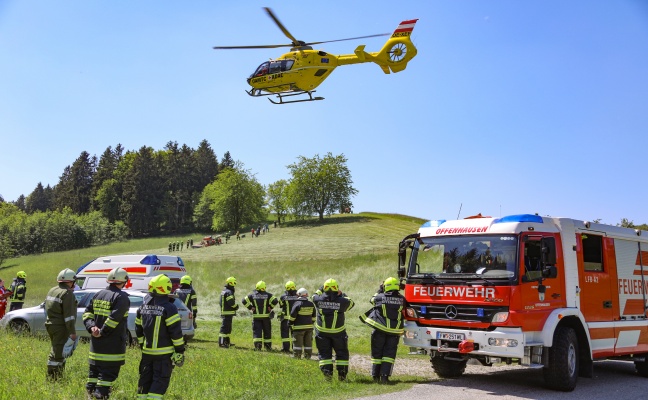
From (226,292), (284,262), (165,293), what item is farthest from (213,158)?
(165,293)

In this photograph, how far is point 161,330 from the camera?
21.5 ft

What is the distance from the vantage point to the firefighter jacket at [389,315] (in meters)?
9.58

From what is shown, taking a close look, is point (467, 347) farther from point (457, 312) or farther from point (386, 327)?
point (386, 327)

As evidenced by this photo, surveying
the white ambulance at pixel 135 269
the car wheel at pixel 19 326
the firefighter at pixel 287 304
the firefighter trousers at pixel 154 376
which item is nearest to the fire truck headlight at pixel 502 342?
the firefighter trousers at pixel 154 376

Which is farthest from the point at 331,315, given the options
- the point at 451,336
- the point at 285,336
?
the point at 285,336

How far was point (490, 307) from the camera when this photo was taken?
878 centimetres

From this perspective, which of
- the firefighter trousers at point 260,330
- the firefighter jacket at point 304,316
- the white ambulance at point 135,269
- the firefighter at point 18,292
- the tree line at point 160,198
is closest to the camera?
the firefighter jacket at point 304,316

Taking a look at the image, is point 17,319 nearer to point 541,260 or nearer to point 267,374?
point 267,374

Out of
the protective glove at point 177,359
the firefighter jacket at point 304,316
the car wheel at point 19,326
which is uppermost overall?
the protective glove at point 177,359

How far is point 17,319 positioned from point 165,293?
903 centimetres

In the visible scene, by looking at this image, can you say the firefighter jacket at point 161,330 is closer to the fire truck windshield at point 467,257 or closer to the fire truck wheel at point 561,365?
the fire truck windshield at point 467,257

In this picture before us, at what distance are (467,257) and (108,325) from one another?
233 inches

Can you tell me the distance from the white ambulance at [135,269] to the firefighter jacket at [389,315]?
9.68 metres

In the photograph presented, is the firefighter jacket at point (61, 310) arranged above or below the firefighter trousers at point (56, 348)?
above
